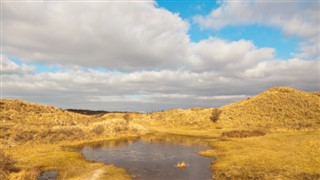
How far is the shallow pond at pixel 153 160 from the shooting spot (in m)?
25.9

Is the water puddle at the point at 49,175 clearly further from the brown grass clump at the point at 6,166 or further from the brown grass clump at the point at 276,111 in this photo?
the brown grass clump at the point at 276,111

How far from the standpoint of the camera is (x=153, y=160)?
107 ft

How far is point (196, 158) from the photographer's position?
3397 cm

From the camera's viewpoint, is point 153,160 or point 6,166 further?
point 153,160

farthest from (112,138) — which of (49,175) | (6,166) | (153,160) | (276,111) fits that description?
(276,111)

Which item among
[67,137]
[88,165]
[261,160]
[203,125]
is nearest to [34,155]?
[88,165]

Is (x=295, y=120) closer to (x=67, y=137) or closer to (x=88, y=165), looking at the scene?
(x=67, y=137)

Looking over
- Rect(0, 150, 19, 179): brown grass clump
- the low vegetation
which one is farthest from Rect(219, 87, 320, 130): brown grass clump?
Rect(0, 150, 19, 179): brown grass clump

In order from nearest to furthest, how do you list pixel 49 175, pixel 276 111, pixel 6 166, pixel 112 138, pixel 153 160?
pixel 6 166 → pixel 49 175 → pixel 153 160 → pixel 112 138 → pixel 276 111

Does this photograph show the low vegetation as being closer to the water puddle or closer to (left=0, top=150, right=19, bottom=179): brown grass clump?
(left=0, top=150, right=19, bottom=179): brown grass clump

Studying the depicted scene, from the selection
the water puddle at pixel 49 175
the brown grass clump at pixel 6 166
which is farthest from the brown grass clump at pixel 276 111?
the brown grass clump at pixel 6 166

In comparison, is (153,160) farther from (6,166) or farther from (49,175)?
(6,166)

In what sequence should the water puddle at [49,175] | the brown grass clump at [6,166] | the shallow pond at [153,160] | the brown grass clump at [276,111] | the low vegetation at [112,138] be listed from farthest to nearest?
the brown grass clump at [276,111], the shallow pond at [153,160], the low vegetation at [112,138], the water puddle at [49,175], the brown grass clump at [6,166]

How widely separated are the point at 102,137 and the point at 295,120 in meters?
57.2
